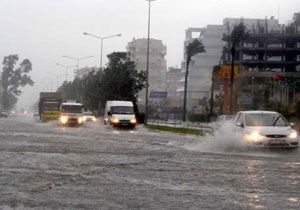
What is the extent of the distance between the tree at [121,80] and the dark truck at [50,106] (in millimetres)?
15956

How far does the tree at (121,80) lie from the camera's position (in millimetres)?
86938

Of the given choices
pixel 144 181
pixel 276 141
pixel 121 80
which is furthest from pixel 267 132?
pixel 121 80

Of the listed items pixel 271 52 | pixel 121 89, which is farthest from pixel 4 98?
pixel 121 89

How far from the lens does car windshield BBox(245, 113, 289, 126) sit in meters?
23.4

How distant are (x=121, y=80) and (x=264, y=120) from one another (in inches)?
2521

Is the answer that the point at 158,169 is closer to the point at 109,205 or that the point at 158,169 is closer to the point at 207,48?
the point at 109,205

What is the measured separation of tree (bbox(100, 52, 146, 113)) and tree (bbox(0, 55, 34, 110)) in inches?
3815

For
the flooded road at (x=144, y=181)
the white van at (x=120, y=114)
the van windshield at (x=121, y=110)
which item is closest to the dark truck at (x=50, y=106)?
the white van at (x=120, y=114)

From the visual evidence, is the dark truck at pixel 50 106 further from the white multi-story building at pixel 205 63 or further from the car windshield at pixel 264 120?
the white multi-story building at pixel 205 63

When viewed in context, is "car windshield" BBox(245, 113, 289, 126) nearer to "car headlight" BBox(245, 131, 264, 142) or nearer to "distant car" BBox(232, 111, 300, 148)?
"distant car" BBox(232, 111, 300, 148)

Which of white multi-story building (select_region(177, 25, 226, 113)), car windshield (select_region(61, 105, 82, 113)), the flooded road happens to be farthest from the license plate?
white multi-story building (select_region(177, 25, 226, 113))

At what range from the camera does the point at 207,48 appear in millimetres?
156875

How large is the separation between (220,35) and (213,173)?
140545 millimetres

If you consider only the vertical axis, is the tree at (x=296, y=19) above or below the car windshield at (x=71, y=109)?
above
